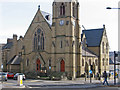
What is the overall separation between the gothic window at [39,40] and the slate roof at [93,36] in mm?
15935

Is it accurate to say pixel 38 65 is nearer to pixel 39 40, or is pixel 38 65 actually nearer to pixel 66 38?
pixel 39 40

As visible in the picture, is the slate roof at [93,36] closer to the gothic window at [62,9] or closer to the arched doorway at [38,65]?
the gothic window at [62,9]

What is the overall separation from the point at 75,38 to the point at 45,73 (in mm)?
10211

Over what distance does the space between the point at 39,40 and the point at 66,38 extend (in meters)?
7.89

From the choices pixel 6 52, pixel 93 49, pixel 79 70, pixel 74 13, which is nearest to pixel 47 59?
pixel 79 70

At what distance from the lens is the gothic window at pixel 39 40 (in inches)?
1876

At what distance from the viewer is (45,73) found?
45.5 meters

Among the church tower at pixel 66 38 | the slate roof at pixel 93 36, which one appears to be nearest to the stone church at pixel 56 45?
the church tower at pixel 66 38

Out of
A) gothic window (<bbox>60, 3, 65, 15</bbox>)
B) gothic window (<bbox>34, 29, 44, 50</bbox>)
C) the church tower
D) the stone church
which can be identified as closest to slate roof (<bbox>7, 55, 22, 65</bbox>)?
the stone church

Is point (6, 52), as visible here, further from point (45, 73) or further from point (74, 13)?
point (74, 13)

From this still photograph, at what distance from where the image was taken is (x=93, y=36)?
59469mm

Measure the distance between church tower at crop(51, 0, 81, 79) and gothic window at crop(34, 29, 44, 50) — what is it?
12.4 feet

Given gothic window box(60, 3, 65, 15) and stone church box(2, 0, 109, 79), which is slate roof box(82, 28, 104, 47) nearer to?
stone church box(2, 0, 109, 79)

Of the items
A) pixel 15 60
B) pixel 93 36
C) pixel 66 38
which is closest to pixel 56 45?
pixel 66 38
